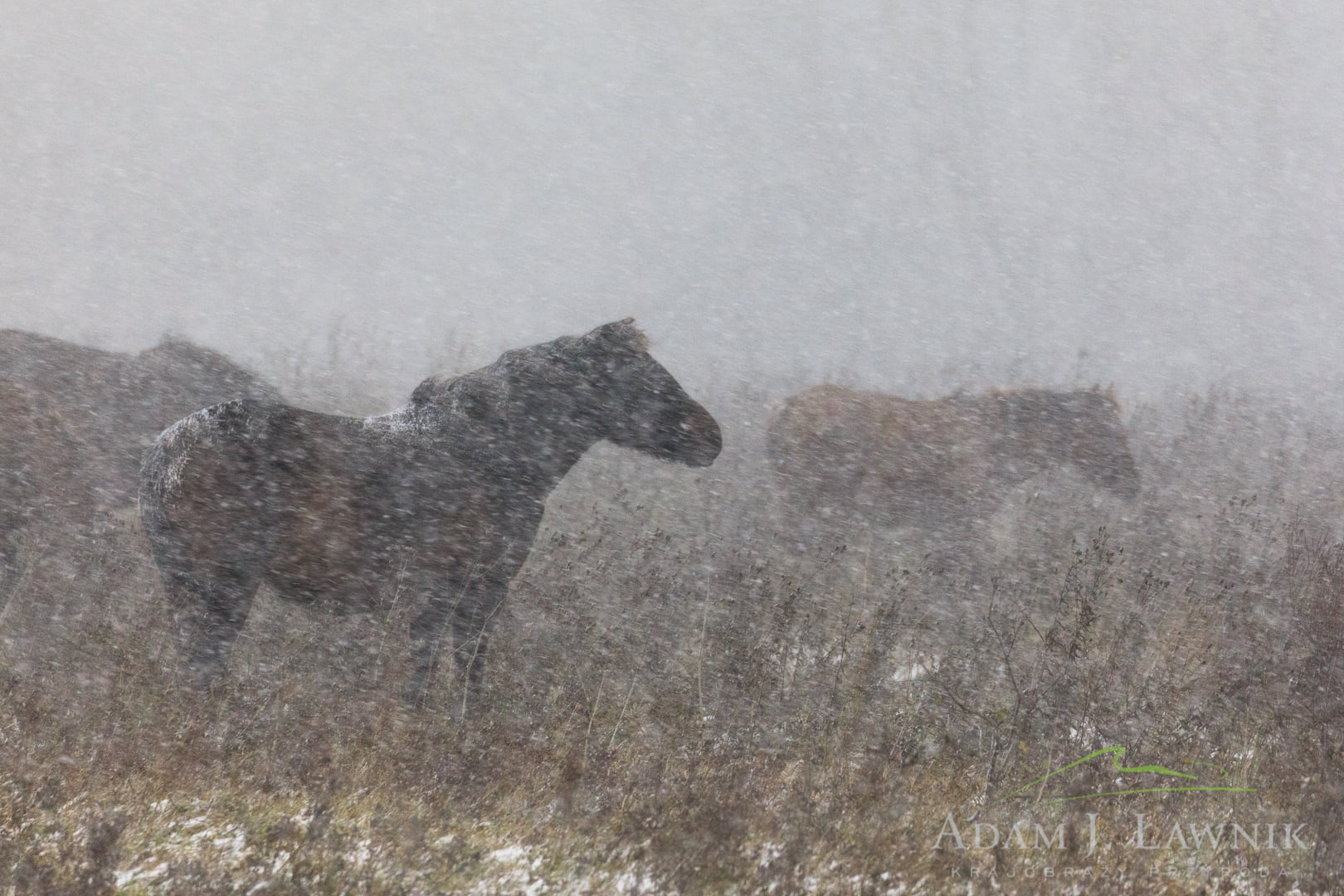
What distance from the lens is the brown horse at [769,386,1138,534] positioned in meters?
9.27

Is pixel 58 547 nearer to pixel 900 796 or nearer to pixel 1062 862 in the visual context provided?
pixel 900 796

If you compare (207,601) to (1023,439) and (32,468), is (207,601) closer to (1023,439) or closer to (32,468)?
(32,468)

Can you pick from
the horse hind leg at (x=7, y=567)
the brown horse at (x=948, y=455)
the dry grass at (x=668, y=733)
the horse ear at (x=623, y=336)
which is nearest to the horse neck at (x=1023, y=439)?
the brown horse at (x=948, y=455)

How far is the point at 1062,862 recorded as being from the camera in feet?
10.4

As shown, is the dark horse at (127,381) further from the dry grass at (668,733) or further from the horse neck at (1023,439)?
the horse neck at (1023,439)

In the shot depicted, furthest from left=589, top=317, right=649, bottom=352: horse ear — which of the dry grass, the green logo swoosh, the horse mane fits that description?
the green logo swoosh

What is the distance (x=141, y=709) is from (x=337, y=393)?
331 inches

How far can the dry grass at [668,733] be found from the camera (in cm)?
307

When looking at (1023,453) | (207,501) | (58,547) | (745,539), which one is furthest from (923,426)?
(58,547)

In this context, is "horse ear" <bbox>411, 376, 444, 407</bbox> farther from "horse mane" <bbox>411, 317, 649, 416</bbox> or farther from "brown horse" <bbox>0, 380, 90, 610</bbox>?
"brown horse" <bbox>0, 380, 90, 610</bbox>

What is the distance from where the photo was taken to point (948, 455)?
9641 mm

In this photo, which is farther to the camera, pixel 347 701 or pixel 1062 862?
pixel 347 701

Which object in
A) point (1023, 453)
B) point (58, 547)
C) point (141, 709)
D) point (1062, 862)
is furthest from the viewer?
point (1023, 453)

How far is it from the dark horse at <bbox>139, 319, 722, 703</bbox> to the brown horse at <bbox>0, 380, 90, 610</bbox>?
2586mm
